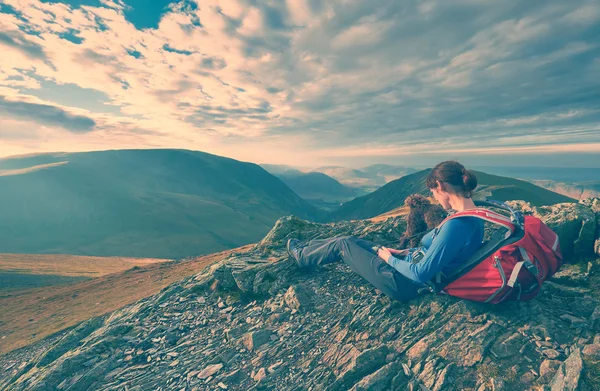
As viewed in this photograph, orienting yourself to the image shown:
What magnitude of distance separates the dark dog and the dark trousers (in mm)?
2041

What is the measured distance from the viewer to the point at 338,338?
30.9 feet

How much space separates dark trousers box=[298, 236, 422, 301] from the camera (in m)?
9.07

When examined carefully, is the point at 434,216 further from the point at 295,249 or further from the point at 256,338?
the point at 256,338

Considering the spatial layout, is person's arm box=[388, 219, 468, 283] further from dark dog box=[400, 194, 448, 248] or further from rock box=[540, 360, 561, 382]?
dark dog box=[400, 194, 448, 248]

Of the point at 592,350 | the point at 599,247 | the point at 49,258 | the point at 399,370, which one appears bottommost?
the point at 49,258

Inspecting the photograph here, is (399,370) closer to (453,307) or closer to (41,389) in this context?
(453,307)

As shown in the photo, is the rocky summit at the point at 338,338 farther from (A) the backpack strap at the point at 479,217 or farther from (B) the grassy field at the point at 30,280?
(B) the grassy field at the point at 30,280

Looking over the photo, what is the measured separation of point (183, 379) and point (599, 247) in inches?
602

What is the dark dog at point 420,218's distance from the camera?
36.4 feet

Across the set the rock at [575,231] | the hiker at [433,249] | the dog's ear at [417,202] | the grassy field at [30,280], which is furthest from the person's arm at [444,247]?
the grassy field at [30,280]

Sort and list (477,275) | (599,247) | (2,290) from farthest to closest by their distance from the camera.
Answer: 1. (2,290)
2. (599,247)
3. (477,275)

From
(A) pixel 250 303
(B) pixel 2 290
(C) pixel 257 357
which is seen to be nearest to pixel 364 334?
(C) pixel 257 357

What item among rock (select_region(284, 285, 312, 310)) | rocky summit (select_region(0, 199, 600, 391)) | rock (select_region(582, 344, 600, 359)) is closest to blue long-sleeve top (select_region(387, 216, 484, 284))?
rocky summit (select_region(0, 199, 600, 391))

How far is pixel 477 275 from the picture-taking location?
7.62m
